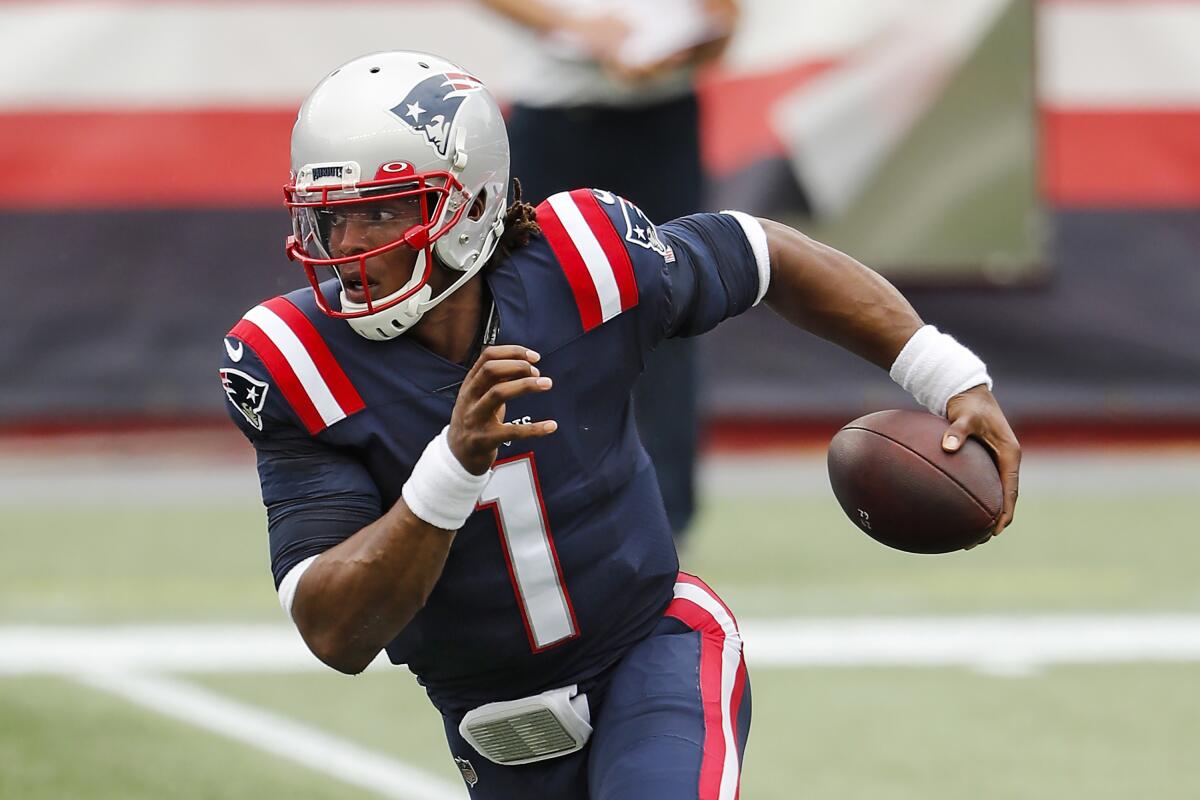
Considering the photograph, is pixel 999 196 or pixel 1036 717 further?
pixel 999 196

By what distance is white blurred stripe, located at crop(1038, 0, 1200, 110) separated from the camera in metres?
7.58

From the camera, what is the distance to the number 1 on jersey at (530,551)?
2.44 metres

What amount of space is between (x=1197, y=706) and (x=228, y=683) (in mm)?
2222

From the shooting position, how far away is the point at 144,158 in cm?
741

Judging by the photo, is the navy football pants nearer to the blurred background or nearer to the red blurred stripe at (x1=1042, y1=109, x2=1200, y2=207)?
the blurred background

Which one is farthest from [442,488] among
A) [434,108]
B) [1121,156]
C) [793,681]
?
[1121,156]

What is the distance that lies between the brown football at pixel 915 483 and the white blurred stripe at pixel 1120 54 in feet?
17.2

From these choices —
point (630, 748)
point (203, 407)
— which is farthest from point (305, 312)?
point (203, 407)

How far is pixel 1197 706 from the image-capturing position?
4.12m

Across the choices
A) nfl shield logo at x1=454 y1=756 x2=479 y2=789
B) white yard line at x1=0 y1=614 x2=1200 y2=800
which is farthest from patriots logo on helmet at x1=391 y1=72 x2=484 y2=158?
white yard line at x1=0 y1=614 x2=1200 y2=800

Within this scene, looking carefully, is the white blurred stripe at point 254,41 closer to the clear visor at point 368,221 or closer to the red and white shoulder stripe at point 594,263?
the red and white shoulder stripe at point 594,263

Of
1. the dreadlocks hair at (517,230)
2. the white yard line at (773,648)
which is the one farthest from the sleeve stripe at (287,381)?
the white yard line at (773,648)

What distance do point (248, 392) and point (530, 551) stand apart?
16.8 inches

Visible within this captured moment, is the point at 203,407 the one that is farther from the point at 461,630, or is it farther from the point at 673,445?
the point at 461,630
